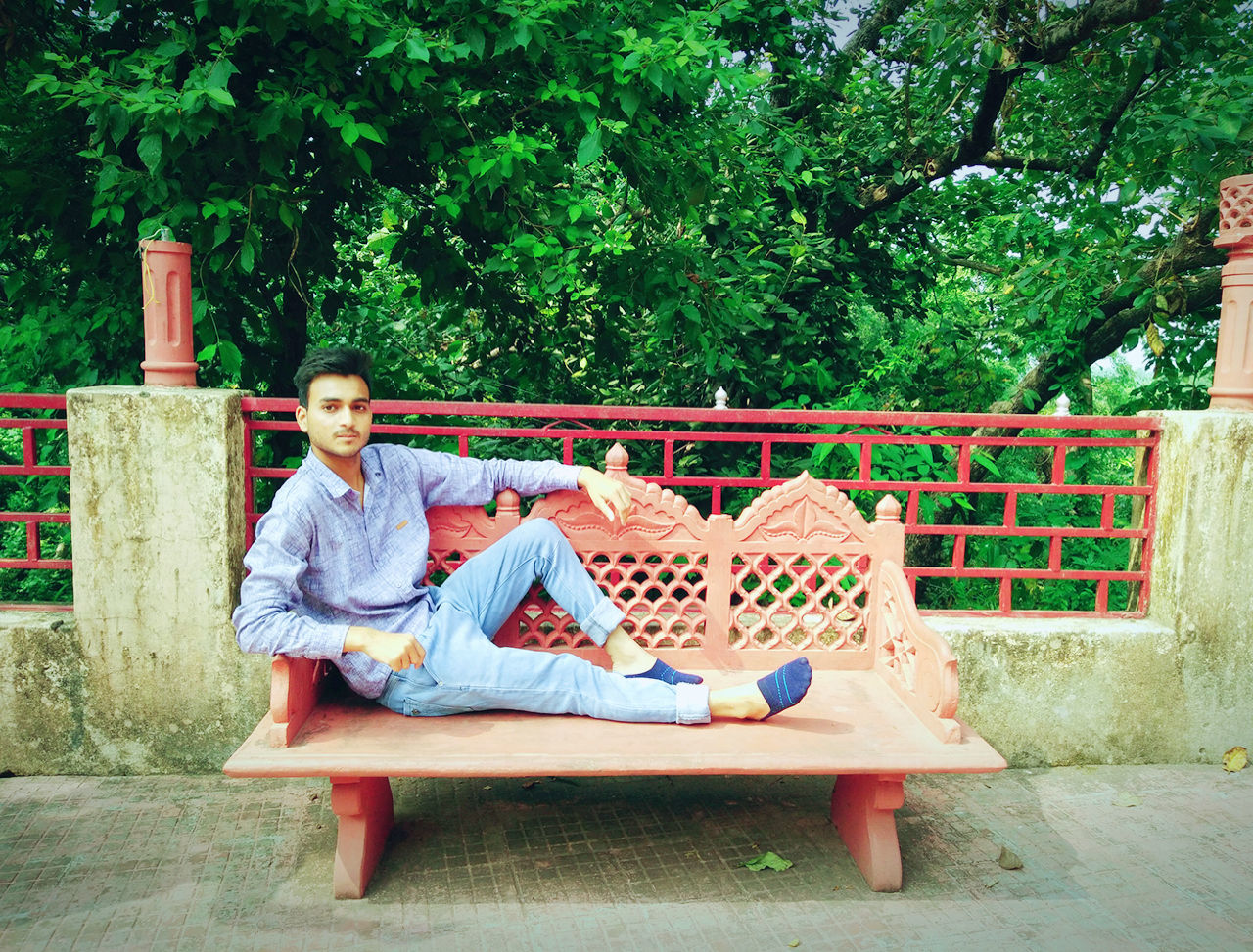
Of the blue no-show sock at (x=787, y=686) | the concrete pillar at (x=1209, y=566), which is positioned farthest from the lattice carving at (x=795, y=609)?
the concrete pillar at (x=1209, y=566)

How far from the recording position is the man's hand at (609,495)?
345 centimetres

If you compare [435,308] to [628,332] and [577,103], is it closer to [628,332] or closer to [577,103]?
[628,332]

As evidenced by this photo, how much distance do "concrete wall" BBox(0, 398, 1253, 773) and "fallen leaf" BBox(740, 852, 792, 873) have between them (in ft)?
4.06

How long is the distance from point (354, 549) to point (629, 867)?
1443mm

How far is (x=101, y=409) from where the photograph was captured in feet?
12.2

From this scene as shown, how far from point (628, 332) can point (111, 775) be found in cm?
420

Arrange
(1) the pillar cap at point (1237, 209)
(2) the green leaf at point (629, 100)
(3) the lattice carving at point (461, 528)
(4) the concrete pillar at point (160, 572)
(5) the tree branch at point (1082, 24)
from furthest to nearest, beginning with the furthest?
(5) the tree branch at point (1082, 24)
(2) the green leaf at point (629, 100)
(1) the pillar cap at point (1237, 209)
(4) the concrete pillar at point (160, 572)
(3) the lattice carving at point (461, 528)

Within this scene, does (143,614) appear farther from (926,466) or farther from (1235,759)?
(1235,759)

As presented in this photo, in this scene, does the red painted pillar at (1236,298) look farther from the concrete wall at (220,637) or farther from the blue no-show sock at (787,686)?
the blue no-show sock at (787,686)

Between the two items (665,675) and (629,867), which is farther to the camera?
(665,675)

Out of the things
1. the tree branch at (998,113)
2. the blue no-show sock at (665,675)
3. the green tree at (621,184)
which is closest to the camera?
the blue no-show sock at (665,675)

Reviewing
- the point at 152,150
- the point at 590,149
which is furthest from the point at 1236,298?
the point at 152,150

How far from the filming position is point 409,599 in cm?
336

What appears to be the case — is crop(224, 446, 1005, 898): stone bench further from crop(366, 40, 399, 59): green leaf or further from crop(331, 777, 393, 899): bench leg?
crop(366, 40, 399, 59): green leaf
